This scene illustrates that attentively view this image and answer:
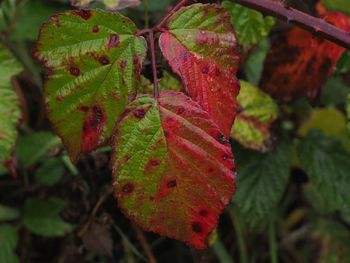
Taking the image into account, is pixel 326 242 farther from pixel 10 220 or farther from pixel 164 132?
pixel 164 132

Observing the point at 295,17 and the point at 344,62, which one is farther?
the point at 344,62

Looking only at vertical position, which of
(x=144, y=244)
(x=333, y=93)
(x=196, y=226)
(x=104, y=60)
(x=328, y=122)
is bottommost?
(x=144, y=244)

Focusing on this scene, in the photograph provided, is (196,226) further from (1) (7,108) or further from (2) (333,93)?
(2) (333,93)

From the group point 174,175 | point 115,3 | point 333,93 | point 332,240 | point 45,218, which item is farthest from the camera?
point 332,240

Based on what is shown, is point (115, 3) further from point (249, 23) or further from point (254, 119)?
point (254, 119)

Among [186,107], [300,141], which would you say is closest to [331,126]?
[300,141]

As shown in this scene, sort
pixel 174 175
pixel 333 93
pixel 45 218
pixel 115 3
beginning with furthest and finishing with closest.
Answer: pixel 333 93 < pixel 45 218 < pixel 115 3 < pixel 174 175

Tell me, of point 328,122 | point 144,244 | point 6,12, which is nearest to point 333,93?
point 328,122

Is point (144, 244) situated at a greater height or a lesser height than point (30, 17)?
→ lesser
